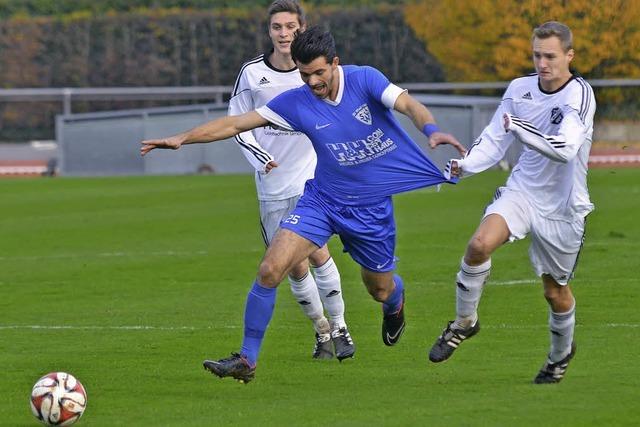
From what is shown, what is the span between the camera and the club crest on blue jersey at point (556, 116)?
857 cm

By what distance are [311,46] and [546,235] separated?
5.97ft

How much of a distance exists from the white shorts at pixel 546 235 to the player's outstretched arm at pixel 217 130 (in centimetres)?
158

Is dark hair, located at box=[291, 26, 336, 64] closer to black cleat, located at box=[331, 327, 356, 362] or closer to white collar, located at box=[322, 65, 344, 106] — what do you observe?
white collar, located at box=[322, 65, 344, 106]

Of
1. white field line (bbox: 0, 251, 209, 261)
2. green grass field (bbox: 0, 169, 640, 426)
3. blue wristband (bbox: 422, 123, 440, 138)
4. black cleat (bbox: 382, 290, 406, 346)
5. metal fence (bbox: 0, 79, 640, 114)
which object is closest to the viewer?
green grass field (bbox: 0, 169, 640, 426)

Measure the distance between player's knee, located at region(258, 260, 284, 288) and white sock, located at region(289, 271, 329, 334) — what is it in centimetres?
155

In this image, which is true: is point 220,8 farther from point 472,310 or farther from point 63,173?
point 472,310

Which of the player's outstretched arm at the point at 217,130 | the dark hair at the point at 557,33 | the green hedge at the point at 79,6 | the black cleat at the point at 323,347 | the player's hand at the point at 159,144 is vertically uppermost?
the dark hair at the point at 557,33

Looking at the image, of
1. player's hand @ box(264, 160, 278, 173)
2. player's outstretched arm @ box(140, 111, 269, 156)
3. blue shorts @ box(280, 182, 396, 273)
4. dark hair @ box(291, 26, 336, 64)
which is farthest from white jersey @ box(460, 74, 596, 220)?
player's hand @ box(264, 160, 278, 173)

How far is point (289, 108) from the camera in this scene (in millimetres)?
8953

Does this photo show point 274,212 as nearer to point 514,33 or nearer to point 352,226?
point 352,226

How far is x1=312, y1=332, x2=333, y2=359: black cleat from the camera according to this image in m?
10.1

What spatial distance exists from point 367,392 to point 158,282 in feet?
21.2

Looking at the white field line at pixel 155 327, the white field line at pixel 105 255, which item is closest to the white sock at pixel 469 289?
the white field line at pixel 155 327

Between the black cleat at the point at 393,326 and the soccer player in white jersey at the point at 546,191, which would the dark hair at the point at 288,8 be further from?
the black cleat at the point at 393,326
